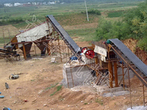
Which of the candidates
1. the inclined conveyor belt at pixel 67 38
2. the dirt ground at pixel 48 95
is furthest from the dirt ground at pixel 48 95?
the inclined conveyor belt at pixel 67 38

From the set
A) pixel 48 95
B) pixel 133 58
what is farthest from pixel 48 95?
pixel 133 58

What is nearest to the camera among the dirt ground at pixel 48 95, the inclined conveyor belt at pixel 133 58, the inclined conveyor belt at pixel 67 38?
the inclined conveyor belt at pixel 133 58

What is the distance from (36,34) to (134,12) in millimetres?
11737

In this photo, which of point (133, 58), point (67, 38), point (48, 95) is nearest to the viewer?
point (133, 58)

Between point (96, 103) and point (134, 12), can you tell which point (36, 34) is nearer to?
point (134, 12)

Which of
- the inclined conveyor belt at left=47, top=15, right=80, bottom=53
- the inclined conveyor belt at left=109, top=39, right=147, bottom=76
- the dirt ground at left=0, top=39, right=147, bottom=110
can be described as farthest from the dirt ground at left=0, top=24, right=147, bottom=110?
the inclined conveyor belt at left=47, top=15, right=80, bottom=53

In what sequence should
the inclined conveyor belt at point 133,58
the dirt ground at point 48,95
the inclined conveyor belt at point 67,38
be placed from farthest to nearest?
the inclined conveyor belt at point 67,38 < the dirt ground at point 48,95 < the inclined conveyor belt at point 133,58

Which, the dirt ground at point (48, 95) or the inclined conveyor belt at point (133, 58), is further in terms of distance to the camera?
the dirt ground at point (48, 95)

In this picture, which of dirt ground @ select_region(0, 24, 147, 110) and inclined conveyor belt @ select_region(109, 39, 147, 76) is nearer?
inclined conveyor belt @ select_region(109, 39, 147, 76)

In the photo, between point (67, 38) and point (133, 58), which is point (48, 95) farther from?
point (67, 38)

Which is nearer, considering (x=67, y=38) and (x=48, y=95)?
(x=48, y=95)

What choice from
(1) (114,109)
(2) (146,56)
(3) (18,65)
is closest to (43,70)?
(3) (18,65)

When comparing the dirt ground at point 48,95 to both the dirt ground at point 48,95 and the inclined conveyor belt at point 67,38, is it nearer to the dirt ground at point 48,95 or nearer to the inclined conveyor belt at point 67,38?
the dirt ground at point 48,95

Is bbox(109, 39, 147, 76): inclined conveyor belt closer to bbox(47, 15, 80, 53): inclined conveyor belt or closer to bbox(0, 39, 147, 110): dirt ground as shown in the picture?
bbox(0, 39, 147, 110): dirt ground
